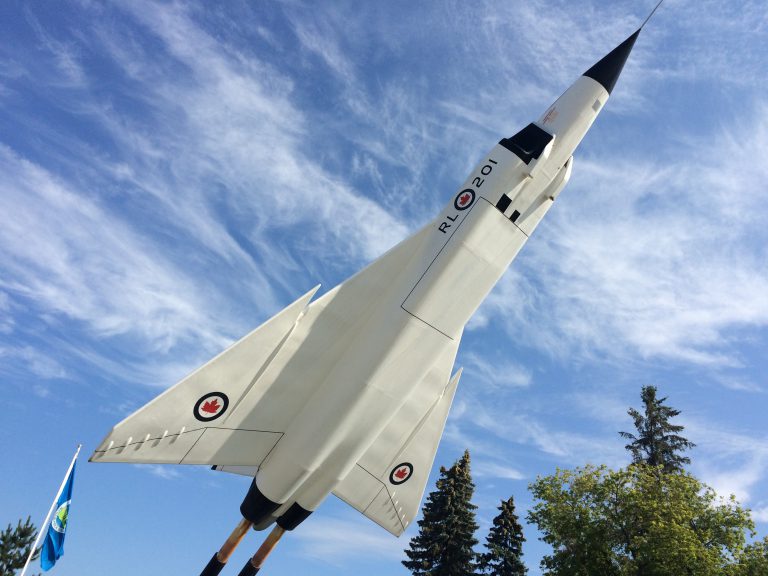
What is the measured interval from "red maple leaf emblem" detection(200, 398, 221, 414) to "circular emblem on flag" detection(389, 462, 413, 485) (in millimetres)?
4773

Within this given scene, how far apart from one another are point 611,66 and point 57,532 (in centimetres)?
1663

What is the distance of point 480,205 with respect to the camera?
11250mm

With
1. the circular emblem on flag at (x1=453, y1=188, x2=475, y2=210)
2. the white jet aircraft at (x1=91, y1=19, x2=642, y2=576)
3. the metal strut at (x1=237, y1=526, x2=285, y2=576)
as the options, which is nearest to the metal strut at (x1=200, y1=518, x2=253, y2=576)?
the white jet aircraft at (x1=91, y1=19, x2=642, y2=576)

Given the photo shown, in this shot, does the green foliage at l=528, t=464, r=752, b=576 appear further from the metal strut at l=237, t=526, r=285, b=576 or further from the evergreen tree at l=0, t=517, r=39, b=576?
the evergreen tree at l=0, t=517, r=39, b=576

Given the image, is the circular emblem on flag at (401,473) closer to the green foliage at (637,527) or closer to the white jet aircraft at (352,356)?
the white jet aircraft at (352,356)

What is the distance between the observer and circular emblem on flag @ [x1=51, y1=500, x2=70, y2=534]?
12059 mm

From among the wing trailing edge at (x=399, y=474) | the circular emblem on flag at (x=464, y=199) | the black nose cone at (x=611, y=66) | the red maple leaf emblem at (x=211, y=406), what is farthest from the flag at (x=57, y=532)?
the black nose cone at (x=611, y=66)

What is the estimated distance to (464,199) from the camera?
1159cm

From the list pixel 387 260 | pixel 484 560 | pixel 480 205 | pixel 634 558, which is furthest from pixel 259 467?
pixel 484 560

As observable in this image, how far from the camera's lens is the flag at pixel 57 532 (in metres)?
11.9

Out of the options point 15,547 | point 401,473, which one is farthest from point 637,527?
point 15,547

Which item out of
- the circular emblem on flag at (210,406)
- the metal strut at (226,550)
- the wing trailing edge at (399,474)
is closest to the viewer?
the circular emblem on flag at (210,406)

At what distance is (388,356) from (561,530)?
10.7m

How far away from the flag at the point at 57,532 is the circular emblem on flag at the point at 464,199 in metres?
10.7
